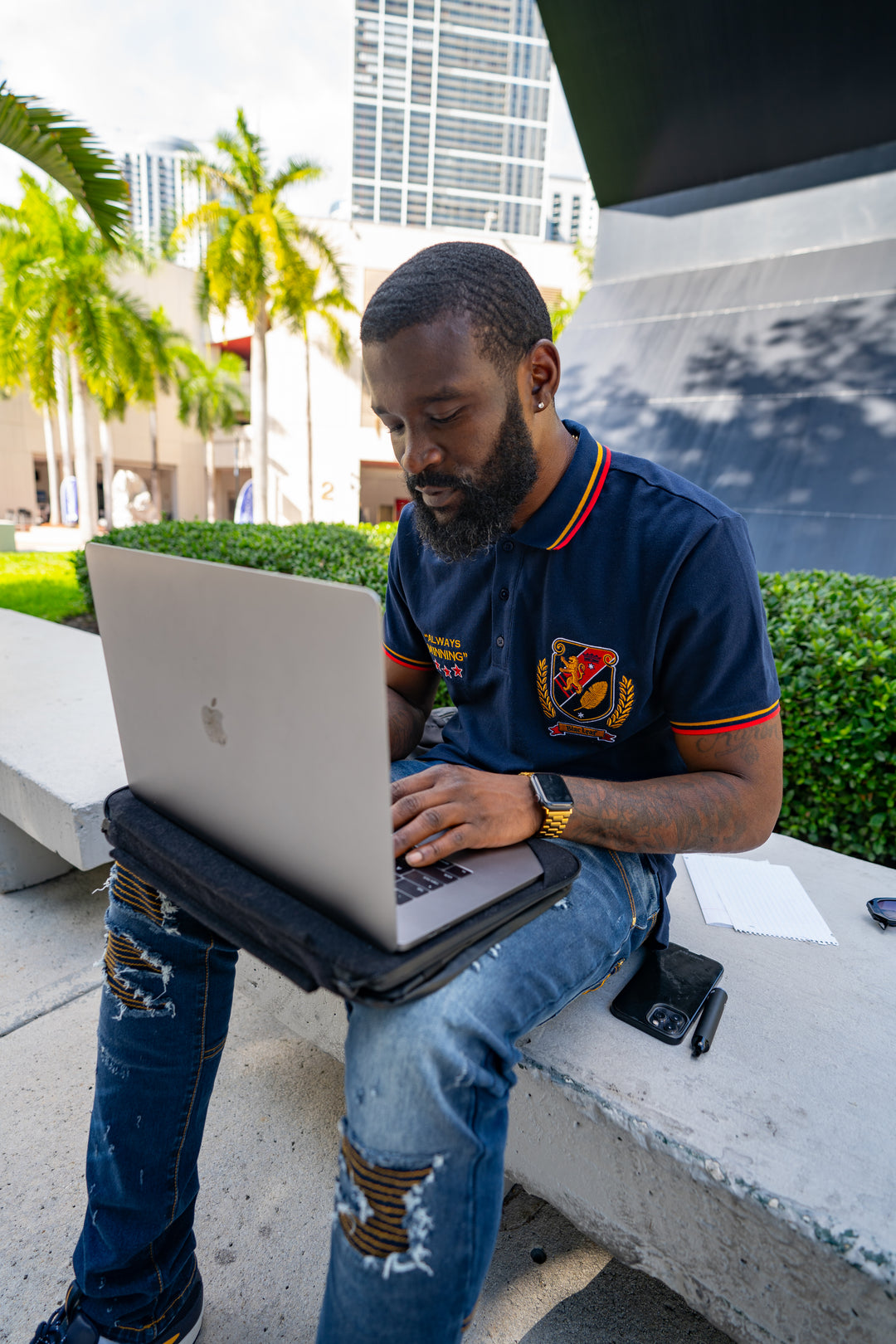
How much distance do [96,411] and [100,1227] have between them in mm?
37344

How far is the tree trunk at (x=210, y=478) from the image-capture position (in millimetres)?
36031

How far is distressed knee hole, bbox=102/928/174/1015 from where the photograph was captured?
3.96ft

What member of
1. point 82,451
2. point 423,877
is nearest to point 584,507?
point 423,877

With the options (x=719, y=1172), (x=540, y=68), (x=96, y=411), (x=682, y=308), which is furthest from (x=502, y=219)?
(x=719, y=1172)

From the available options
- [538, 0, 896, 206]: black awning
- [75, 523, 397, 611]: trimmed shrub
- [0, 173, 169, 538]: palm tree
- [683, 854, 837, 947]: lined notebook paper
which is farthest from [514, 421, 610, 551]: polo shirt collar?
[0, 173, 169, 538]: palm tree

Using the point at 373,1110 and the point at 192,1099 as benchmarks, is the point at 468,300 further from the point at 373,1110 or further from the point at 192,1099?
the point at 192,1099

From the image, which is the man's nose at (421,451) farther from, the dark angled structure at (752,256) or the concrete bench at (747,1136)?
the dark angled structure at (752,256)

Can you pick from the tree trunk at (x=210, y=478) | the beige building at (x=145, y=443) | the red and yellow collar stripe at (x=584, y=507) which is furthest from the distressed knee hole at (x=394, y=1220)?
the tree trunk at (x=210, y=478)

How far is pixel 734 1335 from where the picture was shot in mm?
1155

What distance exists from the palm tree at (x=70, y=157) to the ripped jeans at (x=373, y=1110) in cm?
438

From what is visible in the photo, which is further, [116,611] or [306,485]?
[306,485]

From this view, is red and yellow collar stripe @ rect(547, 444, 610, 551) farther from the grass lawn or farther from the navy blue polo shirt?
the grass lawn

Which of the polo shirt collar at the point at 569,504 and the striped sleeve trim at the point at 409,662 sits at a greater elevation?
the polo shirt collar at the point at 569,504

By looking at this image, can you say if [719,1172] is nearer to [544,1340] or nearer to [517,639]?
[544,1340]
